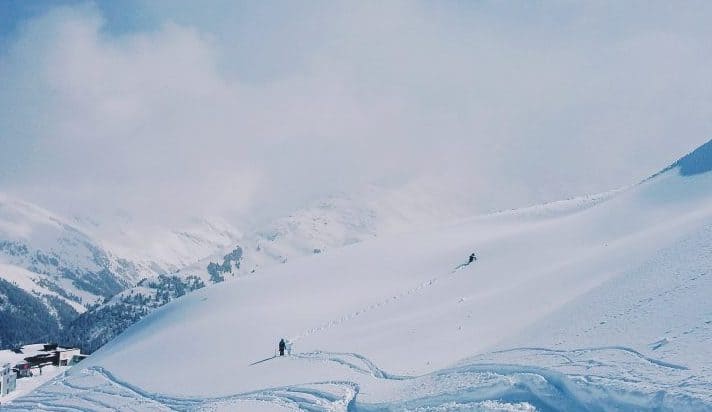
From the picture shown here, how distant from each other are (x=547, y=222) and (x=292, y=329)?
3505cm

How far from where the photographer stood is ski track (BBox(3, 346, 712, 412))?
18.1 meters

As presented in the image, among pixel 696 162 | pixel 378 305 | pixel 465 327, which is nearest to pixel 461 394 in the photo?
pixel 465 327

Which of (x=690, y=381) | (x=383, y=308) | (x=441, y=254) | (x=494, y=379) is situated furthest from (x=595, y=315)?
(x=441, y=254)

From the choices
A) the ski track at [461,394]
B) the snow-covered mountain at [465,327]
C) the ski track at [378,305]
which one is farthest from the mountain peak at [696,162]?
the ski track at [461,394]

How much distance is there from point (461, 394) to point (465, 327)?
473 inches

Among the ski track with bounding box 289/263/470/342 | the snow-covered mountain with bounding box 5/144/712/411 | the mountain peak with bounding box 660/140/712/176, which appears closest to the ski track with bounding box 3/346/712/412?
the snow-covered mountain with bounding box 5/144/712/411

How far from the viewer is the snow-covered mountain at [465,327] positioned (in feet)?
67.0

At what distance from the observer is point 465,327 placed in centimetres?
3384

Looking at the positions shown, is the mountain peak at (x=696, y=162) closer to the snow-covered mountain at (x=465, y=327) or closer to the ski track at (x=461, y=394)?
the snow-covered mountain at (x=465, y=327)

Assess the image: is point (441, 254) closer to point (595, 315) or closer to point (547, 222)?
point (547, 222)

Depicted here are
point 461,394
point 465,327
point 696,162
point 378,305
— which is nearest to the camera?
point 461,394

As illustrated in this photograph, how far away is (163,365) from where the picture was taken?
4338 cm

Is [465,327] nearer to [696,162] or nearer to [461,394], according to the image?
[461,394]

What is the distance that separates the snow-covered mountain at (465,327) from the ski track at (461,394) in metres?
0.07
